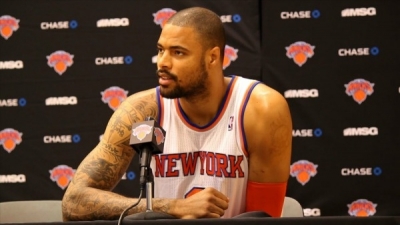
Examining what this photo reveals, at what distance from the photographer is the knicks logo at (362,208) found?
14.3ft

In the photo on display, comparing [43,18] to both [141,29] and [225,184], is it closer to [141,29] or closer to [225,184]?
[141,29]

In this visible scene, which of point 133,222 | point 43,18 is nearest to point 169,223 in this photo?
point 133,222

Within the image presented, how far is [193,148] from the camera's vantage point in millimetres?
2689

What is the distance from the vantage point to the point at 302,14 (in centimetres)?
453

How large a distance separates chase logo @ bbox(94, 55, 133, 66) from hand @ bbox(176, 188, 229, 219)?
2511 mm

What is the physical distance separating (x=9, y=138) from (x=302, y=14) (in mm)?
2122

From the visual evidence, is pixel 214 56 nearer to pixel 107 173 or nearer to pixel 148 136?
pixel 107 173

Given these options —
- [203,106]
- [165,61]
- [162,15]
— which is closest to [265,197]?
[203,106]

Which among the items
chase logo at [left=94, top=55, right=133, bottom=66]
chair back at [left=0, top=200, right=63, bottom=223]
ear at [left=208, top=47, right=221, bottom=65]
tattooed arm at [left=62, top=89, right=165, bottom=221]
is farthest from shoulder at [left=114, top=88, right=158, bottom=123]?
chase logo at [left=94, top=55, right=133, bottom=66]

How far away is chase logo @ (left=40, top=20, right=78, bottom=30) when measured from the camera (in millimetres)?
4711

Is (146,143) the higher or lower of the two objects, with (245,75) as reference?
lower

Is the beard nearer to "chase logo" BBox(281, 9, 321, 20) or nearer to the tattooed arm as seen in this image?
the tattooed arm

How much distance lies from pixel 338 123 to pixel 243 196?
192cm

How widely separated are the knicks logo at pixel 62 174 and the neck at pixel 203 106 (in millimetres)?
2053
